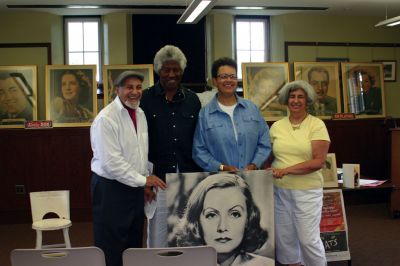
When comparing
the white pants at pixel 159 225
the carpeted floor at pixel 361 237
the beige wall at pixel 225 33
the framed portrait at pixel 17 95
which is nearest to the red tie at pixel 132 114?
the white pants at pixel 159 225

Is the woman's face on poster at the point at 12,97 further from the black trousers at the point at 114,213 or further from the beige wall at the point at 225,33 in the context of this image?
the black trousers at the point at 114,213

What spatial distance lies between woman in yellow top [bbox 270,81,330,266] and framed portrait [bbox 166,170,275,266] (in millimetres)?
323

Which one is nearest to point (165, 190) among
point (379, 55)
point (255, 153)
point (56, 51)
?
point (255, 153)

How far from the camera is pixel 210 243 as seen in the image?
2824 mm

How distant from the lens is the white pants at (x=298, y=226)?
3203 millimetres

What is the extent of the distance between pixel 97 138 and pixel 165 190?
1.67 feet

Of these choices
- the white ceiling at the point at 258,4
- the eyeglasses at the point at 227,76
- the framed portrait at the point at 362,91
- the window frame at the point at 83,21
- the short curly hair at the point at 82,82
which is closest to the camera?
the eyeglasses at the point at 227,76

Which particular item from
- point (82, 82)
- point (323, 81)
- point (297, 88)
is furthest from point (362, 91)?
point (297, 88)

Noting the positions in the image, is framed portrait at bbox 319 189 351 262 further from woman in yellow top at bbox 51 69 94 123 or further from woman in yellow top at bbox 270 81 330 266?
woman in yellow top at bbox 51 69 94 123

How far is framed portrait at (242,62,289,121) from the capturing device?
733cm

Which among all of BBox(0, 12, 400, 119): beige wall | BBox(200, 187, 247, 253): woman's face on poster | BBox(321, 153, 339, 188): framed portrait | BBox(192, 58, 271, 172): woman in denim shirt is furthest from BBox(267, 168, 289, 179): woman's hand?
BBox(0, 12, 400, 119): beige wall

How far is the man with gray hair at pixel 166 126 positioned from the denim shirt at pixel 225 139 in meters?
0.08

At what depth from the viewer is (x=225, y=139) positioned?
9.89 ft

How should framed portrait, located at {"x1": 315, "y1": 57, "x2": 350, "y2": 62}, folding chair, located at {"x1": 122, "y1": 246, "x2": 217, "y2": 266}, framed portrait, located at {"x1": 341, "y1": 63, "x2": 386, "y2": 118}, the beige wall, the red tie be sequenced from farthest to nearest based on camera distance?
framed portrait, located at {"x1": 315, "y1": 57, "x2": 350, "y2": 62}
the beige wall
framed portrait, located at {"x1": 341, "y1": 63, "x2": 386, "y2": 118}
the red tie
folding chair, located at {"x1": 122, "y1": 246, "x2": 217, "y2": 266}
